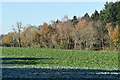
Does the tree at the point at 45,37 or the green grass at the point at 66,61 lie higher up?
the tree at the point at 45,37

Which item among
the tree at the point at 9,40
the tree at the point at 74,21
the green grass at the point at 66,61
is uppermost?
the tree at the point at 74,21

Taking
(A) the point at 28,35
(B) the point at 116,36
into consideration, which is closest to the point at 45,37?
(A) the point at 28,35

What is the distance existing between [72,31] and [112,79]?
5216 cm

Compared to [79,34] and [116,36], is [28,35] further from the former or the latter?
[116,36]

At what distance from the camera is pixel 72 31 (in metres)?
63.4

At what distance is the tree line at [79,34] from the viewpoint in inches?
2244

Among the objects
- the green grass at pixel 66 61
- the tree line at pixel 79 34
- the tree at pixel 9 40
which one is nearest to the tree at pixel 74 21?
the tree line at pixel 79 34

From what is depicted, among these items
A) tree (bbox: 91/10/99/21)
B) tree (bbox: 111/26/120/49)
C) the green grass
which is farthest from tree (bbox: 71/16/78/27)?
the green grass

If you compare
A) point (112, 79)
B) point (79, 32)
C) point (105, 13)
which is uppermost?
point (105, 13)

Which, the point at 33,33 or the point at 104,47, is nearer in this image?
the point at 104,47

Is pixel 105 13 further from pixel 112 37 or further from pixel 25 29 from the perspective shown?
pixel 25 29

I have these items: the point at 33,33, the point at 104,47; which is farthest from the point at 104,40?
the point at 33,33

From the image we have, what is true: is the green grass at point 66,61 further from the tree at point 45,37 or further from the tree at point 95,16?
the tree at point 45,37

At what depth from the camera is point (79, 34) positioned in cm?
6172
